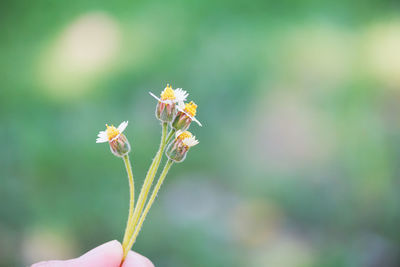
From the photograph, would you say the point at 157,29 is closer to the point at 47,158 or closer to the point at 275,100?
the point at 275,100

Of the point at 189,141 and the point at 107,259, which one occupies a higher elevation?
the point at 189,141

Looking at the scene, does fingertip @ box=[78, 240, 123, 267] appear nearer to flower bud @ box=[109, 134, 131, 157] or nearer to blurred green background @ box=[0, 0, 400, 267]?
flower bud @ box=[109, 134, 131, 157]

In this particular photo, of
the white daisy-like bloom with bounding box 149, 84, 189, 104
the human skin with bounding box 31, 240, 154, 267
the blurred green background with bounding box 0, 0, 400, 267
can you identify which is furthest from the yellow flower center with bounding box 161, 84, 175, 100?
the blurred green background with bounding box 0, 0, 400, 267

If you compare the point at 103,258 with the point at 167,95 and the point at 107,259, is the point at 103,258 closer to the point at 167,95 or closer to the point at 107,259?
the point at 107,259

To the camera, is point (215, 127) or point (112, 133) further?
point (215, 127)

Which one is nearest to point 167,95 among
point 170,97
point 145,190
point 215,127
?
point 170,97

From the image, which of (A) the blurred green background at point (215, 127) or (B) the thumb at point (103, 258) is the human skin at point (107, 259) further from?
(A) the blurred green background at point (215, 127)

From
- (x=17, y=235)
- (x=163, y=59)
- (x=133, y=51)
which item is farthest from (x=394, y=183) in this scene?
(x=17, y=235)
